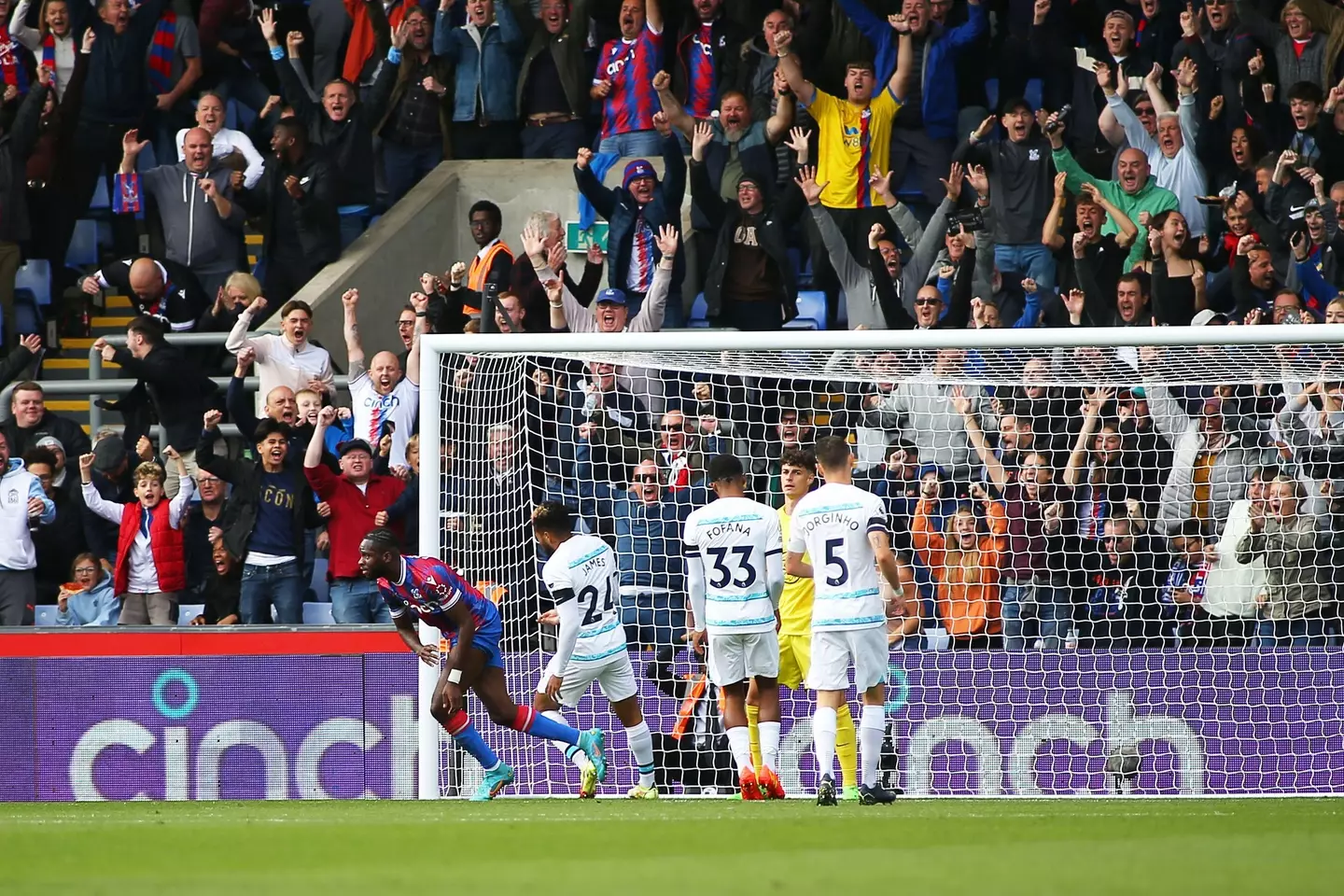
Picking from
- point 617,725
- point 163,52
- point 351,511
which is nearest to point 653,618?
point 617,725

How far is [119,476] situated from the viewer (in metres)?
13.1

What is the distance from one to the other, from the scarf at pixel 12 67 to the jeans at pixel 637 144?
5101mm

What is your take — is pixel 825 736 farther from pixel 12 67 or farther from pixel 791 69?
pixel 12 67

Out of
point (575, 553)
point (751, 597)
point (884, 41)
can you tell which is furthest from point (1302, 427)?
point (884, 41)

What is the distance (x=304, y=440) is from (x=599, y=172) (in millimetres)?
3907

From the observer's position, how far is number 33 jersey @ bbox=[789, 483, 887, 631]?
368 inches

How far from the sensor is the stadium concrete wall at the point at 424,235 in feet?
51.3

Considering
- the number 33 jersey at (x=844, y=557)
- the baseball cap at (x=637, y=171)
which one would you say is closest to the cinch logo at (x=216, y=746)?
the number 33 jersey at (x=844, y=557)

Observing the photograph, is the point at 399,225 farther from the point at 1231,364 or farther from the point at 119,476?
the point at 1231,364

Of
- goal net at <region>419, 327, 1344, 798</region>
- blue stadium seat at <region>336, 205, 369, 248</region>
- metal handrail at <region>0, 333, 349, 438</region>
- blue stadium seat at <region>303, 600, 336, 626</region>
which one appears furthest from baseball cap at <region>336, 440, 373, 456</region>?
blue stadium seat at <region>336, 205, 369, 248</region>

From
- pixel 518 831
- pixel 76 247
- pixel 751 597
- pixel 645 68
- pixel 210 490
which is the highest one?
pixel 645 68

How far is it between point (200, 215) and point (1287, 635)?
29.6 ft

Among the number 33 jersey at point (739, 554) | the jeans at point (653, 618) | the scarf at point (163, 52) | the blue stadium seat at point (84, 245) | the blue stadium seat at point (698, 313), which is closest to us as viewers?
the number 33 jersey at point (739, 554)

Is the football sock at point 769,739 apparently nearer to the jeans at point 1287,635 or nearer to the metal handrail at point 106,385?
the jeans at point 1287,635
